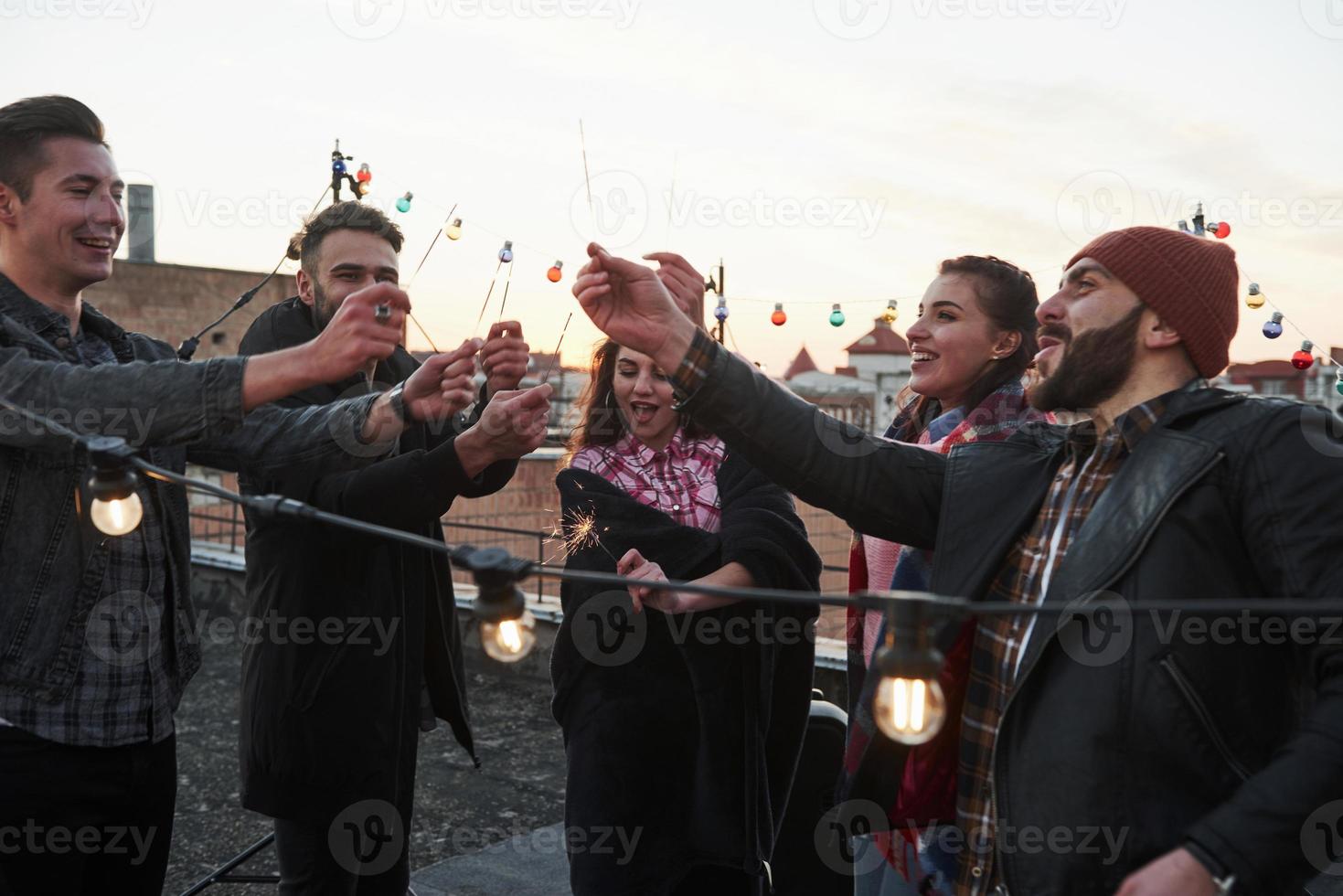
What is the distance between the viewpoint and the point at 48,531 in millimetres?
2297

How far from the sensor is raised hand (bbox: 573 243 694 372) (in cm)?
242

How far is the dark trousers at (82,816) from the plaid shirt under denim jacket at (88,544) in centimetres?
5

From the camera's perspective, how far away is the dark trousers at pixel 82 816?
222cm

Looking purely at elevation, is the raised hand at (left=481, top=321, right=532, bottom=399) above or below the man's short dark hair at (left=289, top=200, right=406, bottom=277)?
below

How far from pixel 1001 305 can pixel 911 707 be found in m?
2.07

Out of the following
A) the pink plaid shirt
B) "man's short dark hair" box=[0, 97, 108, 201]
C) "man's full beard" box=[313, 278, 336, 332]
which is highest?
"man's short dark hair" box=[0, 97, 108, 201]

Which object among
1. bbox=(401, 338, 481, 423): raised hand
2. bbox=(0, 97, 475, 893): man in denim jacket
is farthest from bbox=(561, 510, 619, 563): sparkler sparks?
bbox=(0, 97, 475, 893): man in denim jacket

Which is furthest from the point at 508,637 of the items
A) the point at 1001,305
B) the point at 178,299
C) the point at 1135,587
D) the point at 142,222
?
the point at 142,222

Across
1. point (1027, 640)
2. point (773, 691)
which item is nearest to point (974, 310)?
point (773, 691)

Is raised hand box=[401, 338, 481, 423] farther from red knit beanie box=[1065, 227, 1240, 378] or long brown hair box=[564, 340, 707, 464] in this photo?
red knit beanie box=[1065, 227, 1240, 378]

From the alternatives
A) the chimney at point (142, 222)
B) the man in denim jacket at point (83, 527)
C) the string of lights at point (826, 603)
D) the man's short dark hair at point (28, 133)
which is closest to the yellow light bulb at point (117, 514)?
the string of lights at point (826, 603)

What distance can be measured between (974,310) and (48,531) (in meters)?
2.58

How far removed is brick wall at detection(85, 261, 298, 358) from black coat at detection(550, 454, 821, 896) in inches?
1035

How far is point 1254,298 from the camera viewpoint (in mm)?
5363
